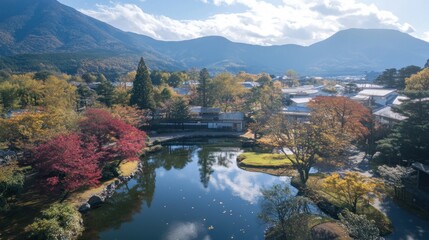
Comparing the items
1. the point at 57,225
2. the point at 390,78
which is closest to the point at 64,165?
the point at 57,225

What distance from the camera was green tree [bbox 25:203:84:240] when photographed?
11.8 metres

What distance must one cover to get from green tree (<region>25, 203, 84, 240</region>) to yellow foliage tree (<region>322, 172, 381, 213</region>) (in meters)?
12.9

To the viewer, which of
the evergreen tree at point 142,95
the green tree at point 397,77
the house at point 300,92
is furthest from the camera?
the house at point 300,92

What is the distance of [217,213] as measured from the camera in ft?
51.9

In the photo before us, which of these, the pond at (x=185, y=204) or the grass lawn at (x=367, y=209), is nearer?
the grass lawn at (x=367, y=209)

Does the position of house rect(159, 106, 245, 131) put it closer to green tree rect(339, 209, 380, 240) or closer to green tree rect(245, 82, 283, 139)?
green tree rect(245, 82, 283, 139)

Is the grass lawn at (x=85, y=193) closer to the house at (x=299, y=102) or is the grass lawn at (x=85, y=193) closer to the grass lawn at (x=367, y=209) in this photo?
the grass lawn at (x=367, y=209)

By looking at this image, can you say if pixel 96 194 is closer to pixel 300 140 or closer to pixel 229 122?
pixel 300 140

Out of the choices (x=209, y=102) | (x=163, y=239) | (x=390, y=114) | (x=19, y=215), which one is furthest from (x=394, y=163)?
(x=209, y=102)

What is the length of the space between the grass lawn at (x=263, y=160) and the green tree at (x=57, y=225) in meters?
14.4

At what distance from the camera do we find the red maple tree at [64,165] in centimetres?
1542

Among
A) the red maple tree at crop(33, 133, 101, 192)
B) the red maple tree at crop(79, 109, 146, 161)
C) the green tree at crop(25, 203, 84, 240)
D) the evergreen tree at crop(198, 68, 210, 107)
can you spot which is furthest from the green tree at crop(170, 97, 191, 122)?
the green tree at crop(25, 203, 84, 240)

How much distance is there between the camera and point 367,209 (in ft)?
47.4

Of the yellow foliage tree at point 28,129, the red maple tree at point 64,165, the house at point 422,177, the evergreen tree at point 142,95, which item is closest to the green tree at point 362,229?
the house at point 422,177
